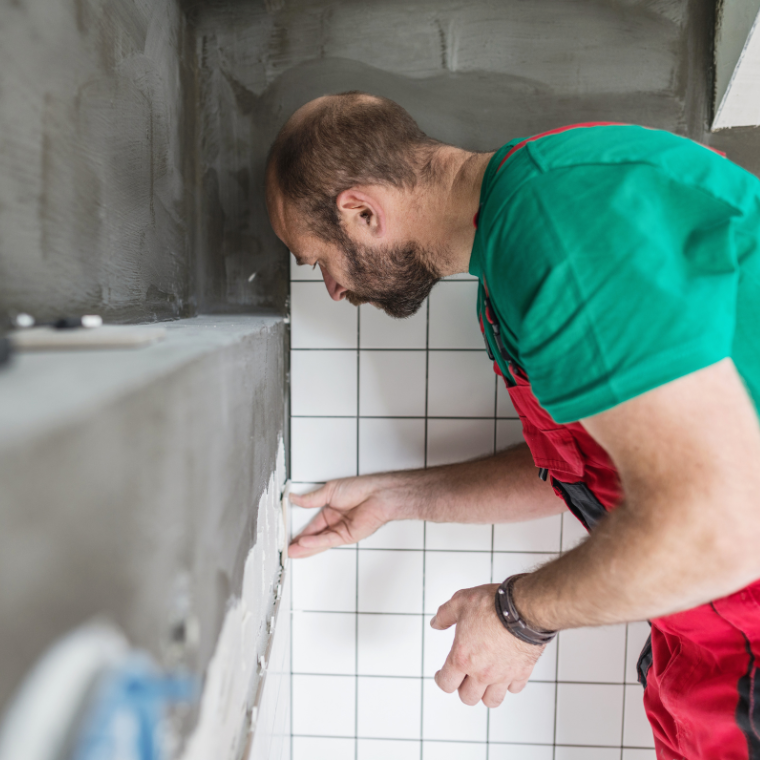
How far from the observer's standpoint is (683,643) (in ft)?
2.81

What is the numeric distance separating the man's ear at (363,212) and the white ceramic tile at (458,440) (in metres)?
0.54

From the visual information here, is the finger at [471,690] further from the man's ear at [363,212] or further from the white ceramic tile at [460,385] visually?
the man's ear at [363,212]

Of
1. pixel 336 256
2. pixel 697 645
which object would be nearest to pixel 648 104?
pixel 336 256

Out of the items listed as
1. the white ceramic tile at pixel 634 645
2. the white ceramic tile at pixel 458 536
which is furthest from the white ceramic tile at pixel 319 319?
the white ceramic tile at pixel 634 645

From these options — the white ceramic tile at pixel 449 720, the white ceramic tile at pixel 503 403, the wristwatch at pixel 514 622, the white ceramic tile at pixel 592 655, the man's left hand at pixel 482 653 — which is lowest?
the white ceramic tile at pixel 449 720

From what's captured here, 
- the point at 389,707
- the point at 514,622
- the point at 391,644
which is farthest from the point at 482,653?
the point at 389,707

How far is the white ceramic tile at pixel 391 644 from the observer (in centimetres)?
132

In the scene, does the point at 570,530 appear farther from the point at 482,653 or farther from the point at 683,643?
the point at 482,653

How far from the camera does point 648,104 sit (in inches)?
43.8

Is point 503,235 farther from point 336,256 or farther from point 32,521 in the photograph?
point 32,521

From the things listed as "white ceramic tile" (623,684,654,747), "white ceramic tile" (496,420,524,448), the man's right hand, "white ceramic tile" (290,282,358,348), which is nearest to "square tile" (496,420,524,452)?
"white ceramic tile" (496,420,524,448)

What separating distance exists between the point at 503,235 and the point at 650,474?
13.0 inches

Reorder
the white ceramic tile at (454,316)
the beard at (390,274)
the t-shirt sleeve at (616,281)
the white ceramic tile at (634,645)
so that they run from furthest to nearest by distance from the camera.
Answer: the white ceramic tile at (634,645), the white ceramic tile at (454,316), the beard at (390,274), the t-shirt sleeve at (616,281)

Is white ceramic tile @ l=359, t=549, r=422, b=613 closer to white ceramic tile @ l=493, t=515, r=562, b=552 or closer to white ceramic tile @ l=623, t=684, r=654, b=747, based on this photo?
white ceramic tile @ l=493, t=515, r=562, b=552
